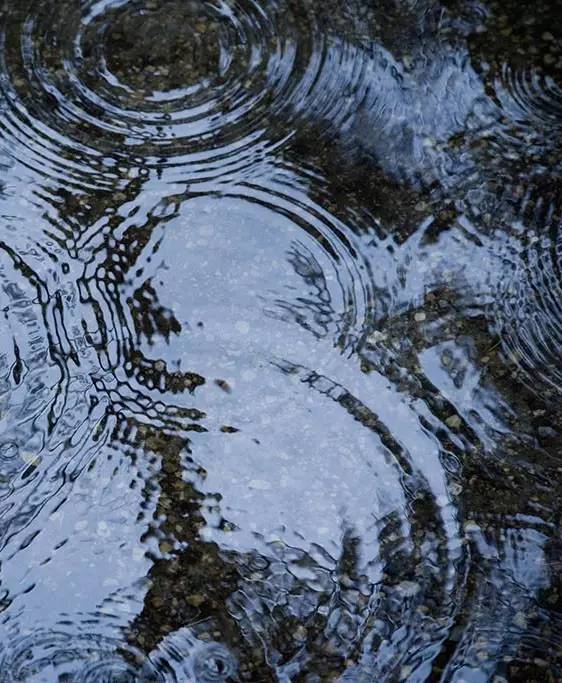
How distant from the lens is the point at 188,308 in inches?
83.5

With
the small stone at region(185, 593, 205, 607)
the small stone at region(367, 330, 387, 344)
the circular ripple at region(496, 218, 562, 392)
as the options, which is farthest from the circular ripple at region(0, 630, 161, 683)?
the circular ripple at region(496, 218, 562, 392)

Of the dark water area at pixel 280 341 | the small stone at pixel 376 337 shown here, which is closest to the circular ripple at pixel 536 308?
the dark water area at pixel 280 341

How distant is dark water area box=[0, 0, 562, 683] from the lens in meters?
1.76

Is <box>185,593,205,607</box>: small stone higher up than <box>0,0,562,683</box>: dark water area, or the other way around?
<box>0,0,562,683</box>: dark water area

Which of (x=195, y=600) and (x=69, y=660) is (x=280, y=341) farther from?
(x=69, y=660)

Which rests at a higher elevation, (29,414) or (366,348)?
(29,414)

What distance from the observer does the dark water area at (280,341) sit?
1761mm

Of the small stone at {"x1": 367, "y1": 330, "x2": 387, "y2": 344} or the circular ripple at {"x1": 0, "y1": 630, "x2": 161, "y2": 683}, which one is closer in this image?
the circular ripple at {"x1": 0, "y1": 630, "x2": 161, "y2": 683}

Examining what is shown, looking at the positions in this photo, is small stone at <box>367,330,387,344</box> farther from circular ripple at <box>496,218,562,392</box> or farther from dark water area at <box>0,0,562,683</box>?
circular ripple at <box>496,218,562,392</box>

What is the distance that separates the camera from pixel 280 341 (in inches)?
81.8

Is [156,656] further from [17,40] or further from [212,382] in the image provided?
[17,40]

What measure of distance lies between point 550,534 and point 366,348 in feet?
1.95

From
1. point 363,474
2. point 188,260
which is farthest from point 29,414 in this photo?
point 363,474

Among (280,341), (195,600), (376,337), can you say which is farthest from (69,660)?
(376,337)
